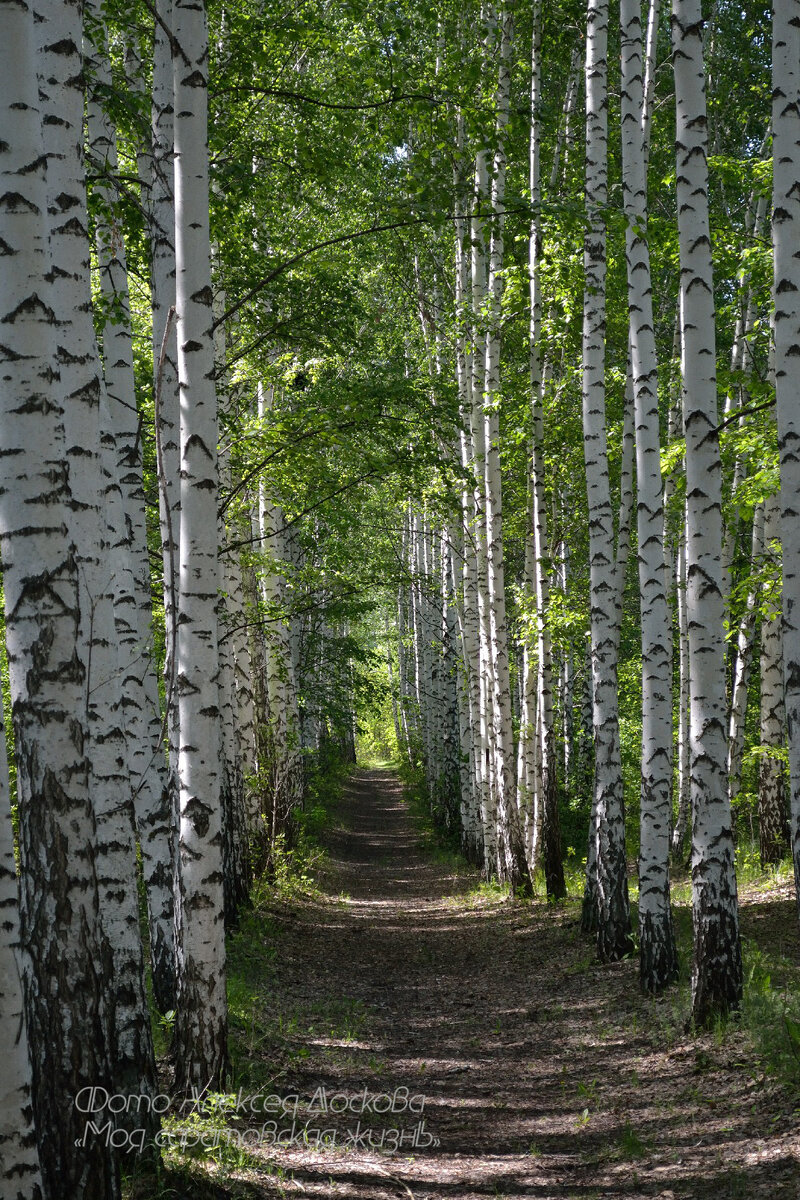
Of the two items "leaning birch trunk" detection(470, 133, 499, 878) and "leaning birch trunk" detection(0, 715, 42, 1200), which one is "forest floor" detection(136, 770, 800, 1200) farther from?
"leaning birch trunk" detection(470, 133, 499, 878)

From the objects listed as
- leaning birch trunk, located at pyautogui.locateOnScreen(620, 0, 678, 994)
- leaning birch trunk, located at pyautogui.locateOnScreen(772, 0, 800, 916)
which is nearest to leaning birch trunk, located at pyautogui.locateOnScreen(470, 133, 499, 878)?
leaning birch trunk, located at pyautogui.locateOnScreen(620, 0, 678, 994)

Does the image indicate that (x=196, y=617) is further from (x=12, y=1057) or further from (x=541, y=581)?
(x=541, y=581)

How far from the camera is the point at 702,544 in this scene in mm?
6453

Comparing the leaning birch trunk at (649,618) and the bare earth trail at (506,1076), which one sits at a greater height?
the leaning birch trunk at (649,618)

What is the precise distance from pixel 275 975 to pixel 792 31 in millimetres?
8614

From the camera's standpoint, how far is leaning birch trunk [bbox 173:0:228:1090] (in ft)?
17.1

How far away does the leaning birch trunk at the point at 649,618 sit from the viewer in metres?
7.81

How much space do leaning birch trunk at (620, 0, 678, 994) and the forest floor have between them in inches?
20.1

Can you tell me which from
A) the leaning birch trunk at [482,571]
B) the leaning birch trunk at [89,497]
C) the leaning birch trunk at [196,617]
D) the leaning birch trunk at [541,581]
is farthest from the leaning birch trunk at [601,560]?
the leaning birch trunk at [89,497]

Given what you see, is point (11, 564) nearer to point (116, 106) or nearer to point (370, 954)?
point (116, 106)

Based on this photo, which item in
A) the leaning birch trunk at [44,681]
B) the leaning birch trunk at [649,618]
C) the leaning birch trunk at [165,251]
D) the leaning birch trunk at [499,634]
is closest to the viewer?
the leaning birch trunk at [44,681]

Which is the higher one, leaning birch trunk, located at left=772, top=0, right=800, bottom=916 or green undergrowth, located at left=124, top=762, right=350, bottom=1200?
leaning birch trunk, located at left=772, top=0, right=800, bottom=916

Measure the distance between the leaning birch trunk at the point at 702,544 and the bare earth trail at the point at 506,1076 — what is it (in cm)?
62

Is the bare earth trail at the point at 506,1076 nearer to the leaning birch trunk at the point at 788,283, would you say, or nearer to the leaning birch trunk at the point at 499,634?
the leaning birch trunk at the point at 499,634
